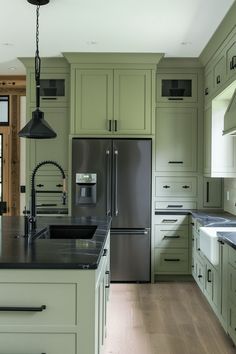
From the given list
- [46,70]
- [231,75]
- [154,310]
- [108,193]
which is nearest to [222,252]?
[154,310]

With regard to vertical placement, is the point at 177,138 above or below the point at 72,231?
above

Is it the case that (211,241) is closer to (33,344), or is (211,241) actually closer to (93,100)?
(33,344)

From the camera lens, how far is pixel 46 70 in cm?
483

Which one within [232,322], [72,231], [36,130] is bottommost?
[232,322]

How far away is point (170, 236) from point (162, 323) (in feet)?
4.77

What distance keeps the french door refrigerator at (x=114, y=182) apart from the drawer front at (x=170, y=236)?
0.22m

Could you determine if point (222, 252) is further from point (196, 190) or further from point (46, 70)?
point (46, 70)

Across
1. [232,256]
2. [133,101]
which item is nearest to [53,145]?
[133,101]

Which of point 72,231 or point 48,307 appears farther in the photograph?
point 72,231

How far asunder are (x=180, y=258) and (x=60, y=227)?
2189 millimetres

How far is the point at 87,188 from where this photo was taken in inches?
179

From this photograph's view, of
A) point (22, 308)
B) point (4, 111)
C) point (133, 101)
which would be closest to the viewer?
point (22, 308)

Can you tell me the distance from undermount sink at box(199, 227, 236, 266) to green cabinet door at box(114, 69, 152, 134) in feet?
5.06

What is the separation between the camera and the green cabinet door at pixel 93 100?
183 inches
